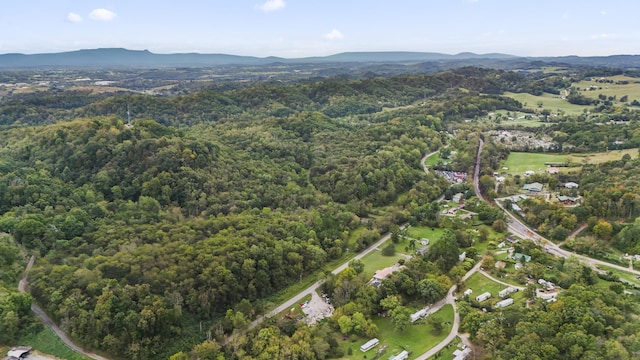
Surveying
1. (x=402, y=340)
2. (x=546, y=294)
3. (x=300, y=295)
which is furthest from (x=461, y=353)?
(x=300, y=295)

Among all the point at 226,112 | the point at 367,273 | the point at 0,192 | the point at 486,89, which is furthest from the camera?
the point at 486,89

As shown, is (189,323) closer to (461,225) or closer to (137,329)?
(137,329)

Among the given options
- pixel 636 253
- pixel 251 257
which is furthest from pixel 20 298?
pixel 636 253

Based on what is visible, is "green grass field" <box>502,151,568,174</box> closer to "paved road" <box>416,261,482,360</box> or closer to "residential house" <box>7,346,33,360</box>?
"paved road" <box>416,261,482,360</box>

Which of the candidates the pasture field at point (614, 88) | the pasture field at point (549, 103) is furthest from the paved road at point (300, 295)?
the pasture field at point (614, 88)

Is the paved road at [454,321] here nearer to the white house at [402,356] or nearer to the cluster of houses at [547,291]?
the white house at [402,356]

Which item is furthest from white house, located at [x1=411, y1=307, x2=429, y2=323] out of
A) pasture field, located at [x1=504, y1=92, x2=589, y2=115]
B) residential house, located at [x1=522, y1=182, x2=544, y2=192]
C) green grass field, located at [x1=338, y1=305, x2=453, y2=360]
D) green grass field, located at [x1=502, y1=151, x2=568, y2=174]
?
pasture field, located at [x1=504, y1=92, x2=589, y2=115]

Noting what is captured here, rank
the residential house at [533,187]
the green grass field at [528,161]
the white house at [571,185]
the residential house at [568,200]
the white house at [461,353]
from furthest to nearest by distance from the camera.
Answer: the green grass field at [528,161]
the residential house at [533,187]
the white house at [571,185]
the residential house at [568,200]
the white house at [461,353]
